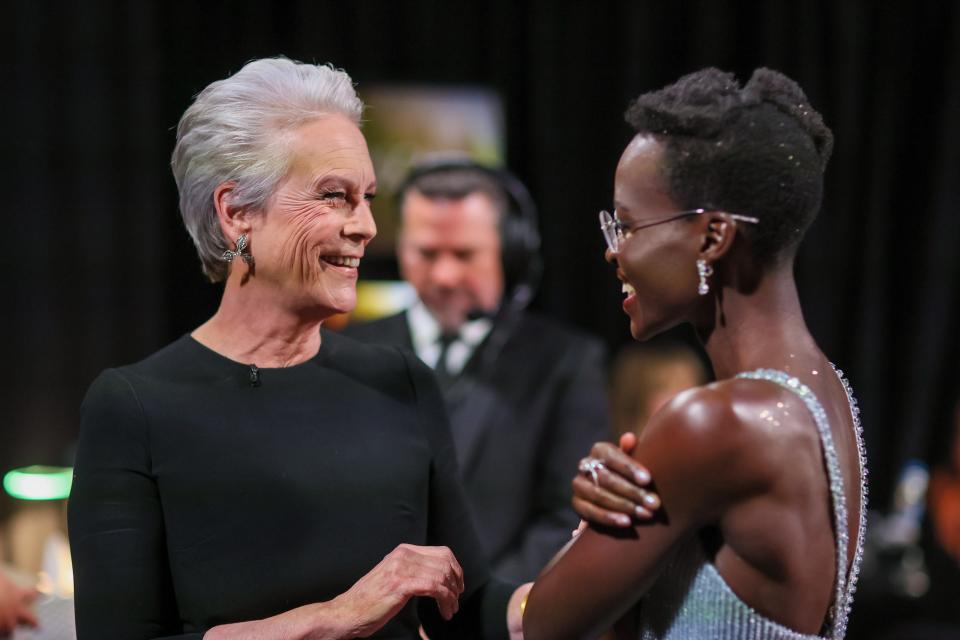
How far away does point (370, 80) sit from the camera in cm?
400

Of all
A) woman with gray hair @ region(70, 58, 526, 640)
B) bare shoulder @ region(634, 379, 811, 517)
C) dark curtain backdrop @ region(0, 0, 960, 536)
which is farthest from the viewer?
dark curtain backdrop @ region(0, 0, 960, 536)

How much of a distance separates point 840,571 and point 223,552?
802mm

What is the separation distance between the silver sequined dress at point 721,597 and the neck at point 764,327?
1.5 inches

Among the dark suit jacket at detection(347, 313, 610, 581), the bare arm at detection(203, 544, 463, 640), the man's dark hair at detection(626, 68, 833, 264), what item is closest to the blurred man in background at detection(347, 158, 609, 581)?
the dark suit jacket at detection(347, 313, 610, 581)

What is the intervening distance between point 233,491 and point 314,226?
386mm

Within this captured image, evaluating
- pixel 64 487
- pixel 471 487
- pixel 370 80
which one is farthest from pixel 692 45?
pixel 64 487

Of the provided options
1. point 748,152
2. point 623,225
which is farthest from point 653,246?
point 748,152

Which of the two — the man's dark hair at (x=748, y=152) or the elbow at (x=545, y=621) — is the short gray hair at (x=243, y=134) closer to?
the man's dark hair at (x=748, y=152)

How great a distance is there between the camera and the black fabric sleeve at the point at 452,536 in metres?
1.81

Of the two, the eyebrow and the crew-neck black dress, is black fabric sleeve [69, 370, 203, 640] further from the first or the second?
the eyebrow

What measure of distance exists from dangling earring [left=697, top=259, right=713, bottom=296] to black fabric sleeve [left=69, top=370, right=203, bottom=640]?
0.76 metres

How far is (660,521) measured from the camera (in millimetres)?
1385

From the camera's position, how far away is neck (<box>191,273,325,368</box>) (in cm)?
171

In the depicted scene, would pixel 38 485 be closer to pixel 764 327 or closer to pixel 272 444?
pixel 272 444
